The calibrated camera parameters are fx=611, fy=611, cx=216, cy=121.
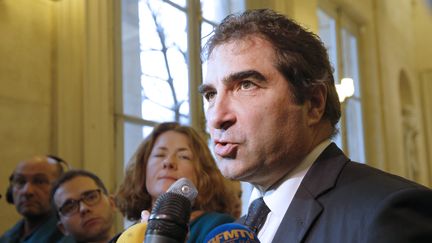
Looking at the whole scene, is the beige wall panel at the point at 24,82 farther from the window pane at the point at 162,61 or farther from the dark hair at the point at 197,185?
the dark hair at the point at 197,185

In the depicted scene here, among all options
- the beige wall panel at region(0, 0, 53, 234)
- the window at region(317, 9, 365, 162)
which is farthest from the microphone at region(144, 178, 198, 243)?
the window at region(317, 9, 365, 162)

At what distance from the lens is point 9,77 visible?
16.5 feet

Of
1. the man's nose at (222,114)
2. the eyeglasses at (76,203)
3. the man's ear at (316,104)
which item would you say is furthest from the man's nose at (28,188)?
the man's ear at (316,104)

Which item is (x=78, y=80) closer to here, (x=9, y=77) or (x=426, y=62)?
(x=9, y=77)

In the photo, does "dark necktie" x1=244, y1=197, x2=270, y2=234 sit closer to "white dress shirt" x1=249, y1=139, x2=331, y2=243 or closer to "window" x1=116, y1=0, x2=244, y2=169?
"white dress shirt" x1=249, y1=139, x2=331, y2=243

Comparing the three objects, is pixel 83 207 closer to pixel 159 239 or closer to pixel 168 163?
pixel 168 163

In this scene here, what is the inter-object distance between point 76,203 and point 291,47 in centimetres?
229

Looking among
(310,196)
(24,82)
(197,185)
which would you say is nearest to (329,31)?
(24,82)

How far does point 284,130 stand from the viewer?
1752 millimetres

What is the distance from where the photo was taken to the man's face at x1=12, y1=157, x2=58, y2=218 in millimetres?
4086

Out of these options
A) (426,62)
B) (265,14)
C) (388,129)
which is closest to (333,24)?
(388,129)

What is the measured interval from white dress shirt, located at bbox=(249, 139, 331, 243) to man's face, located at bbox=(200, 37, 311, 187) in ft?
0.08

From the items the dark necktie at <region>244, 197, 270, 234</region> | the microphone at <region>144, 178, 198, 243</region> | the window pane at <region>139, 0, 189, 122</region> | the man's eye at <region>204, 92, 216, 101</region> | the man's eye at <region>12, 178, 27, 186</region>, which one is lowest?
the man's eye at <region>12, 178, 27, 186</region>

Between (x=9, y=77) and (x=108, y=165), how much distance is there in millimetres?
1258
